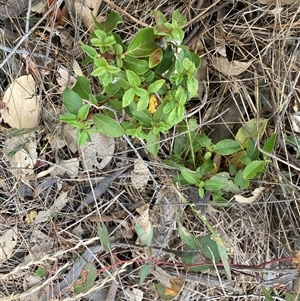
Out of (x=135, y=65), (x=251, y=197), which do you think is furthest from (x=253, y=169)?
(x=135, y=65)

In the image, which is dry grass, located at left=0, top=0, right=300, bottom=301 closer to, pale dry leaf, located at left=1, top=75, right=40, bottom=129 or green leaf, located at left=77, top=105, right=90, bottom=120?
pale dry leaf, located at left=1, top=75, right=40, bottom=129

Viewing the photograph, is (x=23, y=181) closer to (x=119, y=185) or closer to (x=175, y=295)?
(x=119, y=185)

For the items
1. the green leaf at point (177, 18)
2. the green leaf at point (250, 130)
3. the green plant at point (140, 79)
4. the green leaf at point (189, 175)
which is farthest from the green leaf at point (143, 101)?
the green leaf at point (250, 130)

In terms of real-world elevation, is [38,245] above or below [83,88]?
below

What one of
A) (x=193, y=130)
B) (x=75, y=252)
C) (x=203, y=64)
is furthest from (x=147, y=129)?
(x=75, y=252)

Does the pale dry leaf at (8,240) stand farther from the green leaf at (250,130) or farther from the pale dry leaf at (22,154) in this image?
the green leaf at (250,130)

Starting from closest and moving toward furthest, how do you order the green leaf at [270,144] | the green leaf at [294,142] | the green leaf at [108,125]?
the green leaf at [108,125], the green leaf at [270,144], the green leaf at [294,142]

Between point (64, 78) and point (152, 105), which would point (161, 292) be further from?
point (64, 78)
